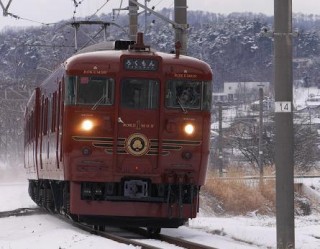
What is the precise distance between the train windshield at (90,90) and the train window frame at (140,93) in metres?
0.24

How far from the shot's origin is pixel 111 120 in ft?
48.7

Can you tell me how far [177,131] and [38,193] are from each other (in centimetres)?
973

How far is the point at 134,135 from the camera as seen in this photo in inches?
585

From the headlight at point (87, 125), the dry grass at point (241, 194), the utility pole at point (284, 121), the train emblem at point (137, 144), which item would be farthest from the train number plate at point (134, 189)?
the dry grass at point (241, 194)

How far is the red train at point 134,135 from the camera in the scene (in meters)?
14.8

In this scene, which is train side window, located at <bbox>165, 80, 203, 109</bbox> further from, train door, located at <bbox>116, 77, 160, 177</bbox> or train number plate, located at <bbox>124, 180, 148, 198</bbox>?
train number plate, located at <bbox>124, 180, 148, 198</bbox>

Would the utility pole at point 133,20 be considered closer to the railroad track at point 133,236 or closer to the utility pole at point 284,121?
the railroad track at point 133,236

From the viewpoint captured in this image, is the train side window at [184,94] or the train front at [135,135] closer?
the train front at [135,135]

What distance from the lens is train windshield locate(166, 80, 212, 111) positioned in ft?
49.8

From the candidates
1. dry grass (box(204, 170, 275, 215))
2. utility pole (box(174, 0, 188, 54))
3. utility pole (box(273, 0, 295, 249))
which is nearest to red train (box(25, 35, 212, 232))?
utility pole (box(273, 0, 295, 249))

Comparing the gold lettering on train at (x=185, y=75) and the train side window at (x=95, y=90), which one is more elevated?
the gold lettering on train at (x=185, y=75)

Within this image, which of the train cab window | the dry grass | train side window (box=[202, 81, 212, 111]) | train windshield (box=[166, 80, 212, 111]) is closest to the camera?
the train cab window

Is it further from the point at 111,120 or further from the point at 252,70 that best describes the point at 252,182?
→ the point at 252,70

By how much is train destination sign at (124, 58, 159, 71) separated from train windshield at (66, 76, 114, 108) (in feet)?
1.35
